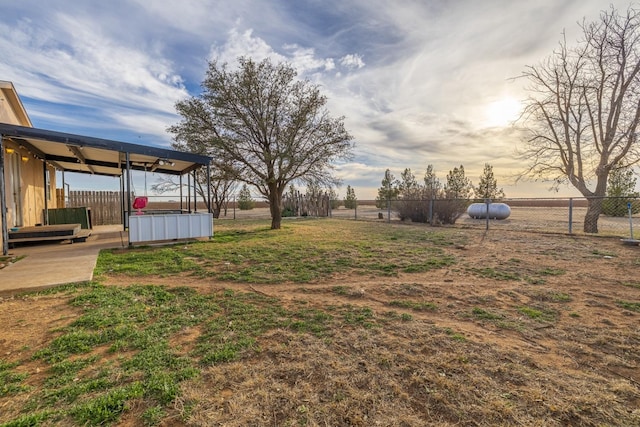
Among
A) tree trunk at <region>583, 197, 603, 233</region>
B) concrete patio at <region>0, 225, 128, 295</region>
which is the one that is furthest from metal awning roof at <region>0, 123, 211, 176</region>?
tree trunk at <region>583, 197, 603, 233</region>

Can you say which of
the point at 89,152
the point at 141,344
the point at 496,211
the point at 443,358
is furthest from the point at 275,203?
the point at 496,211

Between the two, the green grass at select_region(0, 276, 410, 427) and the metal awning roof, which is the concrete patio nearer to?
the green grass at select_region(0, 276, 410, 427)

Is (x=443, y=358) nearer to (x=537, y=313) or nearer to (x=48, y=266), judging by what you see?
(x=537, y=313)

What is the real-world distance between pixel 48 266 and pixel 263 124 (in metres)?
8.48

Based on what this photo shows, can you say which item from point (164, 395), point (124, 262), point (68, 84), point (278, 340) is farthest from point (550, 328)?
point (68, 84)

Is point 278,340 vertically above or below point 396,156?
below

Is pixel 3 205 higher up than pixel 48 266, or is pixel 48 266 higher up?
pixel 3 205

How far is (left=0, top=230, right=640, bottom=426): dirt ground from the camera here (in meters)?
1.87

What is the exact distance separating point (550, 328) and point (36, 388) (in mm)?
4937

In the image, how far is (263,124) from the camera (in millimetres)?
11789

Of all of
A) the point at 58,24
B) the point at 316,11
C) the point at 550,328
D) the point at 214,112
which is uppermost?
the point at 316,11

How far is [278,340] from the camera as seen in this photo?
2869mm

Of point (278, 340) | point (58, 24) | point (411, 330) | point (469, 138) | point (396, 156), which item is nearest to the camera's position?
point (278, 340)

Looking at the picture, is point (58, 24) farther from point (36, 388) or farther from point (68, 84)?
point (36, 388)
